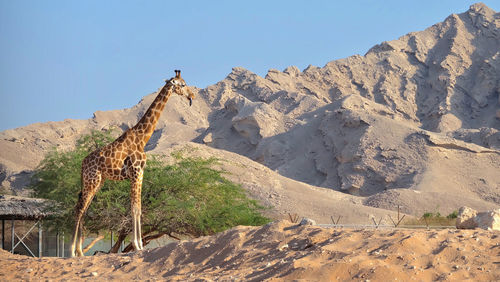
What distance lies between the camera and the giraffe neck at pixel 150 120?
46.3 feet

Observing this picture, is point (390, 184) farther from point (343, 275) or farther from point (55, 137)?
point (343, 275)

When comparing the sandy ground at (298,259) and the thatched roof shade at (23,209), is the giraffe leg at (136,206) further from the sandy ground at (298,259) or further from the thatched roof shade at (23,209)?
the thatched roof shade at (23,209)

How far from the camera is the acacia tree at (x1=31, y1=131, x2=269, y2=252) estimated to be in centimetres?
1831

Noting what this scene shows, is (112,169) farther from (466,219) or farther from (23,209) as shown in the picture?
(23,209)

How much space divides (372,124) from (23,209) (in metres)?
41.0

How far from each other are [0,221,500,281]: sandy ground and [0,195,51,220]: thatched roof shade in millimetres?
8921

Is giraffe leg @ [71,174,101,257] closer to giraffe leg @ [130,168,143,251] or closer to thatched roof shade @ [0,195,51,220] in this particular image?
giraffe leg @ [130,168,143,251]

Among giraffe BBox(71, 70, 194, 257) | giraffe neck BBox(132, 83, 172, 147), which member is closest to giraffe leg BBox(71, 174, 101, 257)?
giraffe BBox(71, 70, 194, 257)

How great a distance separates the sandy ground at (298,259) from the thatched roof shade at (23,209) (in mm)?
8921

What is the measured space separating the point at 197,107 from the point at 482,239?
2899 inches

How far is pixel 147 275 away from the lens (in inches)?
372

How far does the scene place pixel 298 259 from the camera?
795 cm

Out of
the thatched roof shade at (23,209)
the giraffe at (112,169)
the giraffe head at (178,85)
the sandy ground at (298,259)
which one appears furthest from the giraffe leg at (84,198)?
the thatched roof shade at (23,209)

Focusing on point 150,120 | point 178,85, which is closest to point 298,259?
point 178,85
